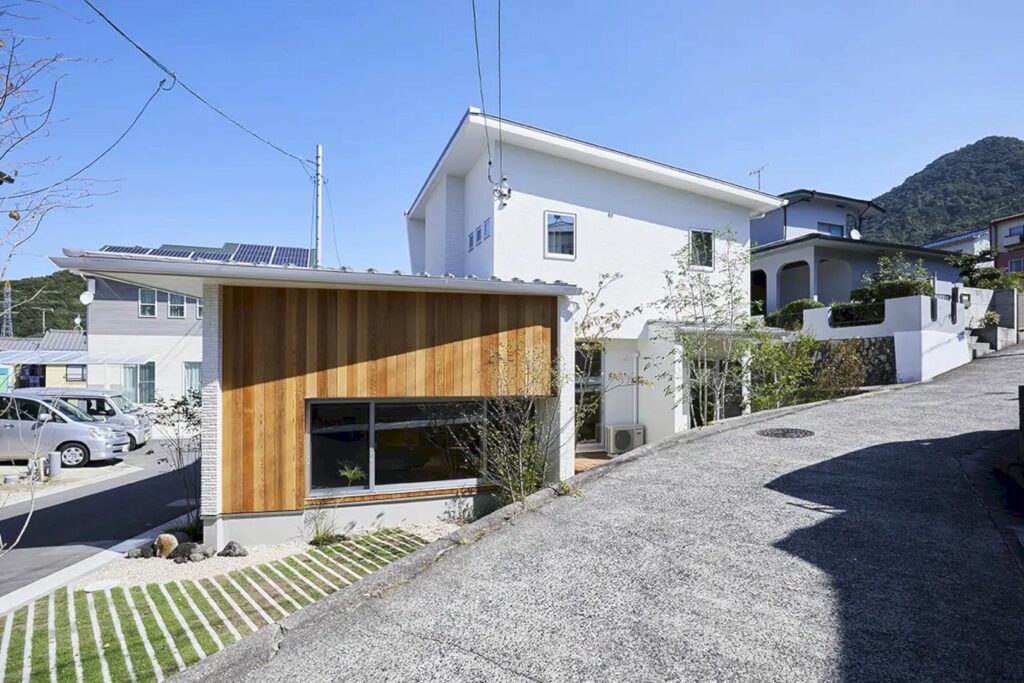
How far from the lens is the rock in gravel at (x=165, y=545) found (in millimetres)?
6211

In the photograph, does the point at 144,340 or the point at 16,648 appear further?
the point at 144,340

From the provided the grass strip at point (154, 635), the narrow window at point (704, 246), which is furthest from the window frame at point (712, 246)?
the grass strip at point (154, 635)

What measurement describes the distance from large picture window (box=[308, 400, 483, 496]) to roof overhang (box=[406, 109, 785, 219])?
21.0ft

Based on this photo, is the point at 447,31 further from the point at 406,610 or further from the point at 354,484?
the point at 406,610

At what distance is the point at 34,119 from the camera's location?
2559 mm

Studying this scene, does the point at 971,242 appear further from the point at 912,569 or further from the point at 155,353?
the point at 155,353

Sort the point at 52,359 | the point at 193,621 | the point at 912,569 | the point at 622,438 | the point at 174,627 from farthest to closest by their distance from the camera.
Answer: the point at 52,359 → the point at 622,438 → the point at 193,621 → the point at 174,627 → the point at 912,569

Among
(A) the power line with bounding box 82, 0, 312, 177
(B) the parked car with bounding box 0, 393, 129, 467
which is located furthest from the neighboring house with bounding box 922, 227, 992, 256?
(B) the parked car with bounding box 0, 393, 129, 467

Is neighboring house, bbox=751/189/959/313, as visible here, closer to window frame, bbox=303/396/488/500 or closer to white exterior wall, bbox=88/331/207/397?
window frame, bbox=303/396/488/500

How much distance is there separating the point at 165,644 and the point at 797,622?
475 centimetres

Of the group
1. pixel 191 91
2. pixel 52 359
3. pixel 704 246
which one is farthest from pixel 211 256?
pixel 704 246

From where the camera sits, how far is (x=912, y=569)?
3732 mm

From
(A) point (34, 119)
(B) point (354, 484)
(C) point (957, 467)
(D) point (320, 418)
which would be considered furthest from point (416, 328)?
(C) point (957, 467)

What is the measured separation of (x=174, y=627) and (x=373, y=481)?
294 cm
